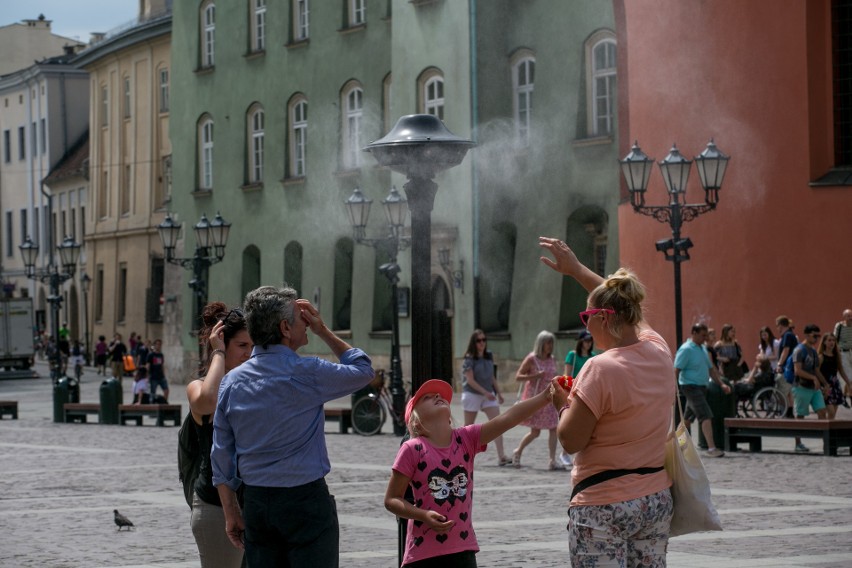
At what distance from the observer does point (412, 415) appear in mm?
6422

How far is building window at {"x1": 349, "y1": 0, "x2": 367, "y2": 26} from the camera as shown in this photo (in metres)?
42.5

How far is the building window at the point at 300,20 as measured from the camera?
45312 mm

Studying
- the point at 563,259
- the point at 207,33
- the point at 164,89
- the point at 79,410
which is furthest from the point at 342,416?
the point at 164,89

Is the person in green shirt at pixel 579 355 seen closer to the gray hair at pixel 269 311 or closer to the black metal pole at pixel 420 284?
the black metal pole at pixel 420 284

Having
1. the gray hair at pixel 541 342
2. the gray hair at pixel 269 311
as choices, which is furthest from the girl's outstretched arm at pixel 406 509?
the gray hair at pixel 541 342

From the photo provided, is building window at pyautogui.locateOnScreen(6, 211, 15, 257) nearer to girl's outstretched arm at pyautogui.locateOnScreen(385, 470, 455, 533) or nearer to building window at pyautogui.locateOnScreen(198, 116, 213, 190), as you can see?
building window at pyautogui.locateOnScreen(198, 116, 213, 190)

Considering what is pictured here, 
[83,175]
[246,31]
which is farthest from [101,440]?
[83,175]

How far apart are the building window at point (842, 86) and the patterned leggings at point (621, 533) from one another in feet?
77.5

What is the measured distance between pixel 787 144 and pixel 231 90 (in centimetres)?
2346

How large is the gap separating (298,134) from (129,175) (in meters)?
15.7

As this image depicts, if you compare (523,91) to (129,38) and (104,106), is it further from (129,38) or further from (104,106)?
(104,106)

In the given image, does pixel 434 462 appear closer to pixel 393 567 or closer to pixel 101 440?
pixel 393 567

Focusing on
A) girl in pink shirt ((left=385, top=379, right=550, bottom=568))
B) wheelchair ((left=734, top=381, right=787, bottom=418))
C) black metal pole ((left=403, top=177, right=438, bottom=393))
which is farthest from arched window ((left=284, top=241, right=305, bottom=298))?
girl in pink shirt ((left=385, top=379, right=550, bottom=568))

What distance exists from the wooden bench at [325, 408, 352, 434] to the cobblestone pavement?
86.1 inches
